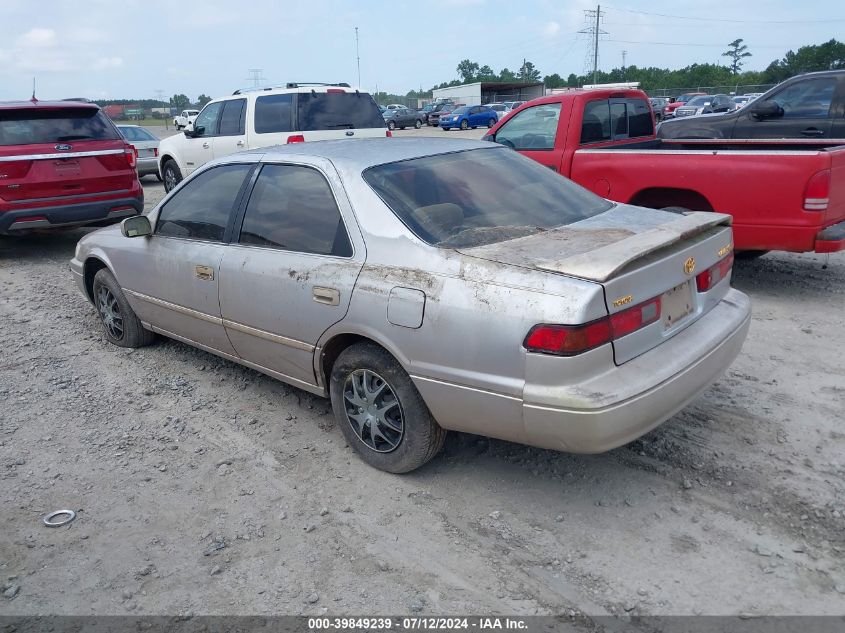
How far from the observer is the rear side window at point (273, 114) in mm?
9703

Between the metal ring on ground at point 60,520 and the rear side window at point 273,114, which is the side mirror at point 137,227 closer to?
the metal ring on ground at point 60,520

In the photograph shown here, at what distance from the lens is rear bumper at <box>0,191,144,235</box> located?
312 inches

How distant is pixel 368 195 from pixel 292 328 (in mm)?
838

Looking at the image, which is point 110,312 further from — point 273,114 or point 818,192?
point 818,192

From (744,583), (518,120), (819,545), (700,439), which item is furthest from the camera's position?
(518,120)

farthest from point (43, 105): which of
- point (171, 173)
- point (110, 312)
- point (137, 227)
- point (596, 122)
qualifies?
point (596, 122)

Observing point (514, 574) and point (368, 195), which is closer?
point (514, 574)

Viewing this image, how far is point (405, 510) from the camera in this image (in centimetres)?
321

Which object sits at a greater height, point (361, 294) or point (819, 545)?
point (361, 294)

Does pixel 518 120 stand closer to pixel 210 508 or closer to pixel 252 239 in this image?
pixel 252 239

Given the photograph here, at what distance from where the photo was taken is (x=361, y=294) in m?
3.27

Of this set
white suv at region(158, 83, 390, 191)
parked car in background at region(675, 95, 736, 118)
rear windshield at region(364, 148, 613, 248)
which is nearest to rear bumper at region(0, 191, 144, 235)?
white suv at region(158, 83, 390, 191)

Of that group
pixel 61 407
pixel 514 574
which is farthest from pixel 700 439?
pixel 61 407

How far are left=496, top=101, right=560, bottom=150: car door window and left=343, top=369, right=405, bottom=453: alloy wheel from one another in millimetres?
4417
